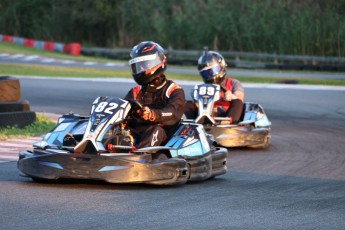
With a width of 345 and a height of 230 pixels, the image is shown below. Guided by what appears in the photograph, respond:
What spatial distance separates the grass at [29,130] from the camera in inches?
466

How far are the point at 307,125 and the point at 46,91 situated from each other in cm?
660

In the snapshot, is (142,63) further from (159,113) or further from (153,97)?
(159,113)

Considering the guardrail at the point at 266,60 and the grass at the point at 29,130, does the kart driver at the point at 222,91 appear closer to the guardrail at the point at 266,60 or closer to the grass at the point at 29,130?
the grass at the point at 29,130

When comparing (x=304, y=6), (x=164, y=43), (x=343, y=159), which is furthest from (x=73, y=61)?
(x=343, y=159)

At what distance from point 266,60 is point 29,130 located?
20.8 m

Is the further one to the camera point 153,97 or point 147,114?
point 153,97

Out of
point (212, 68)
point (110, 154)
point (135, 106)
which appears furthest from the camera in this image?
point (212, 68)

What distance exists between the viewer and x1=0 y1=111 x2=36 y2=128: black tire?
12.1 m

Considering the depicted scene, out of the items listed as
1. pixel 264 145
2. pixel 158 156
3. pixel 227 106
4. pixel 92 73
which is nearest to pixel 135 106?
pixel 158 156

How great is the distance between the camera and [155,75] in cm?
873

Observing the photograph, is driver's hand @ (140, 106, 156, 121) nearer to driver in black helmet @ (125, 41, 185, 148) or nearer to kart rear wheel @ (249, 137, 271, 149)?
driver in black helmet @ (125, 41, 185, 148)

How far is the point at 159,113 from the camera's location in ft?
27.8

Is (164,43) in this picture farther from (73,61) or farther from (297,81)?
(297,81)

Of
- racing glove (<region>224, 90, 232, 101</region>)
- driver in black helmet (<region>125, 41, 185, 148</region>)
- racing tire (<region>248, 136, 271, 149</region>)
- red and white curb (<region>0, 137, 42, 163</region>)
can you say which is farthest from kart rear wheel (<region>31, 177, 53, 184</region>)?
racing glove (<region>224, 90, 232, 101</region>)
